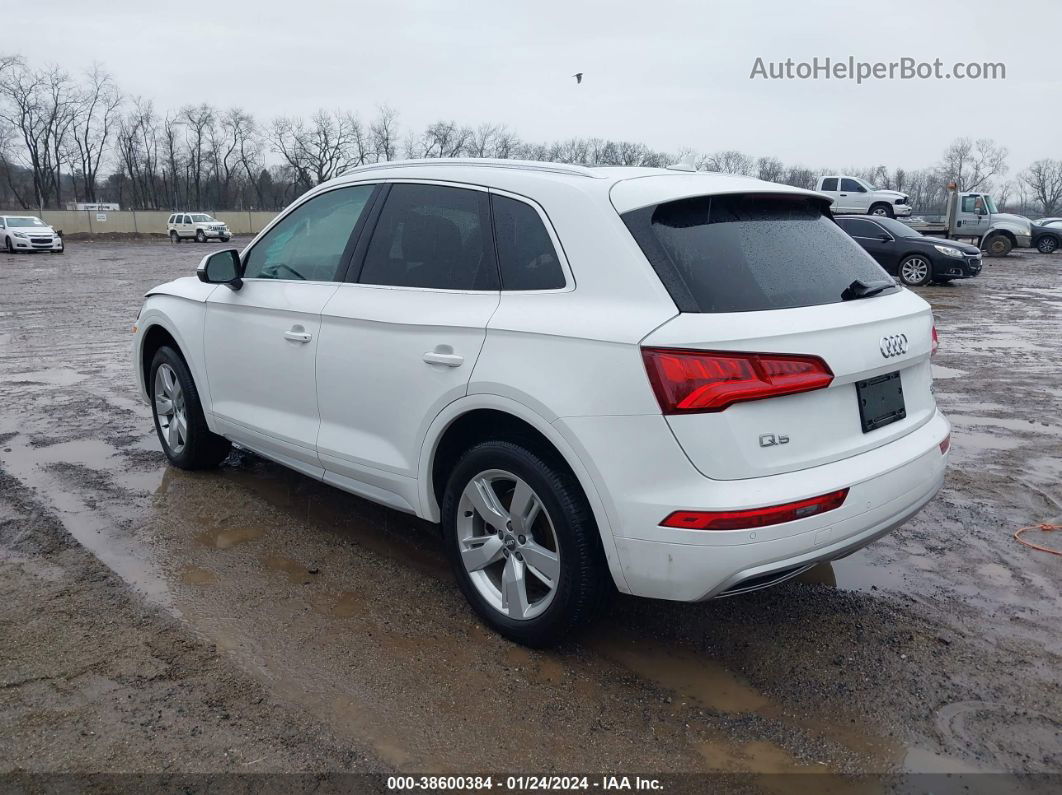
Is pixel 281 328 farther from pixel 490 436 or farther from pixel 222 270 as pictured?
pixel 490 436

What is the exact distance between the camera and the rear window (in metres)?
2.87

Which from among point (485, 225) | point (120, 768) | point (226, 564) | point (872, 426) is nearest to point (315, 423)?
point (226, 564)

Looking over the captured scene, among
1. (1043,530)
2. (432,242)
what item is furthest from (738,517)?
(1043,530)

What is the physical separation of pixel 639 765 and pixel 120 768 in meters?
1.61

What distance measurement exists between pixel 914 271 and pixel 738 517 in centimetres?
1891

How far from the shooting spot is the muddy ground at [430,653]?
2.75 meters

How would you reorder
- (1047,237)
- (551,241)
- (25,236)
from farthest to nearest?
1. (25,236)
2. (1047,237)
3. (551,241)

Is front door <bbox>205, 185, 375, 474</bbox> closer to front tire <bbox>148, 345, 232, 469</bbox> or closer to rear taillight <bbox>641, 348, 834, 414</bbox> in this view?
front tire <bbox>148, 345, 232, 469</bbox>

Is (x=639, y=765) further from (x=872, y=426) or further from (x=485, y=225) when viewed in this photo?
(x=485, y=225)

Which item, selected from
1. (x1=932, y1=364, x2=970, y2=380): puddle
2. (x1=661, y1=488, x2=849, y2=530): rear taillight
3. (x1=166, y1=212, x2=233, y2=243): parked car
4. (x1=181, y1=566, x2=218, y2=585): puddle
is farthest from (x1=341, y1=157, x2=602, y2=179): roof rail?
(x1=166, y1=212, x2=233, y2=243): parked car

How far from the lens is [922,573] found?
4.07 metres

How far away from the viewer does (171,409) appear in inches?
216

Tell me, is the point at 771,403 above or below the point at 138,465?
above

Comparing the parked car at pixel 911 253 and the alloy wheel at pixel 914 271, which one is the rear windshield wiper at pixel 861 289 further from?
the alloy wheel at pixel 914 271
